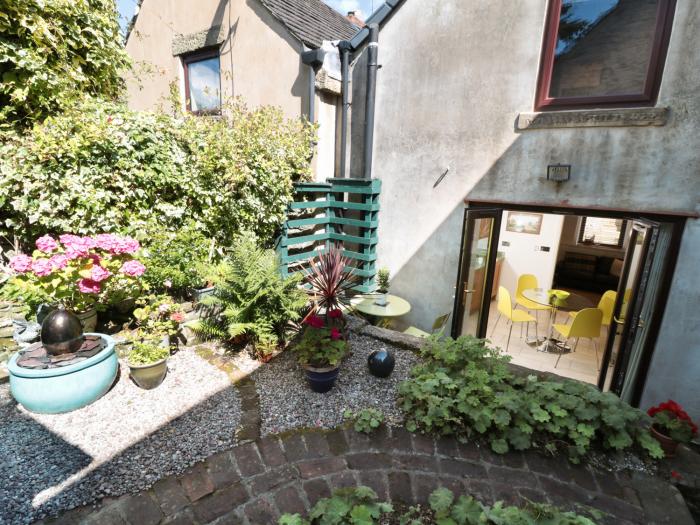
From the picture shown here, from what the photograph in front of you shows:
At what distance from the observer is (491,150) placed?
473cm

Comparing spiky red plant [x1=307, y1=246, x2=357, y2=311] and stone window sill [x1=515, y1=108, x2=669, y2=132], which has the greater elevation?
stone window sill [x1=515, y1=108, x2=669, y2=132]

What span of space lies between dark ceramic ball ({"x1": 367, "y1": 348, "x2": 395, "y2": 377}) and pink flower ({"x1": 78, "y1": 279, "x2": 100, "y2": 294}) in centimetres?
270

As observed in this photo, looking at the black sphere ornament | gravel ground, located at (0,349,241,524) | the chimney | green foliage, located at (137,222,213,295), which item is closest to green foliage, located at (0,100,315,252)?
green foliage, located at (137,222,213,295)

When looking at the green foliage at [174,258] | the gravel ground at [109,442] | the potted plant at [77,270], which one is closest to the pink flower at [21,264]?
the potted plant at [77,270]

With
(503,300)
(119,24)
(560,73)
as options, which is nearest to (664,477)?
(503,300)

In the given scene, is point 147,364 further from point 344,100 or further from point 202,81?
point 202,81

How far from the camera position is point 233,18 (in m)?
6.23

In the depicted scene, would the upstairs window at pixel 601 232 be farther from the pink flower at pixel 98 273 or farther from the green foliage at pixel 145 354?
the pink flower at pixel 98 273

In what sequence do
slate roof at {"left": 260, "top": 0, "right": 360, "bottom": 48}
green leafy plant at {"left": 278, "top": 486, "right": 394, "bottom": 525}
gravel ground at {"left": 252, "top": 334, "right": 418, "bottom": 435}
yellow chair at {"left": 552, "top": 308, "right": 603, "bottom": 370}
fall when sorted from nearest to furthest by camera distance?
green leafy plant at {"left": 278, "top": 486, "right": 394, "bottom": 525} → gravel ground at {"left": 252, "top": 334, "right": 418, "bottom": 435} → yellow chair at {"left": 552, "top": 308, "right": 603, "bottom": 370} → slate roof at {"left": 260, "top": 0, "right": 360, "bottom": 48}

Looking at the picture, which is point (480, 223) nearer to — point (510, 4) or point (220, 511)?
point (510, 4)

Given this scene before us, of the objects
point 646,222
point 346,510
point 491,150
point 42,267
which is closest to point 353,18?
A: point 491,150

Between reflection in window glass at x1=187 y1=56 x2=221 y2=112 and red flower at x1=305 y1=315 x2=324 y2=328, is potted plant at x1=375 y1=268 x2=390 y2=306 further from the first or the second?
reflection in window glass at x1=187 y1=56 x2=221 y2=112

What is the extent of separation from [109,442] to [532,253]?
8.37 metres

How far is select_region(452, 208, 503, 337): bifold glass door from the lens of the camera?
4.89 meters
